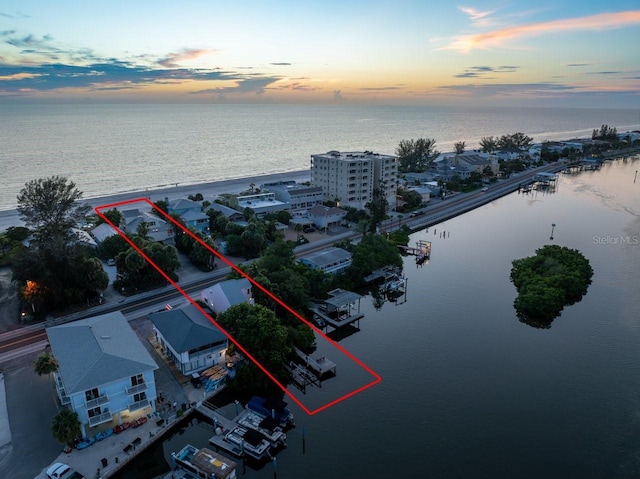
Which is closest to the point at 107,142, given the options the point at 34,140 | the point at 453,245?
the point at 34,140

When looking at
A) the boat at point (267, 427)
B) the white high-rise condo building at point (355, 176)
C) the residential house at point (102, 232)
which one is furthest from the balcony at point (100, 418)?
the white high-rise condo building at point (355, 176)

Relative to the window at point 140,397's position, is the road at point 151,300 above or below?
below

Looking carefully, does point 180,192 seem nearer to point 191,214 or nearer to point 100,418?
point 191,214

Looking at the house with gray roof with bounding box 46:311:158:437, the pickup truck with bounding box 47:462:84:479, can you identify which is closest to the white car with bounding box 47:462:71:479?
the pickup truck with bounding box 47:462:84:479

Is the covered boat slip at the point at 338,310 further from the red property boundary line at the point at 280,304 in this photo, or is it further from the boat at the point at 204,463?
the boat at the point at 204,463

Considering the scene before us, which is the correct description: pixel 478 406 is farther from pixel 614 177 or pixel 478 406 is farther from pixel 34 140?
pixel 34 140

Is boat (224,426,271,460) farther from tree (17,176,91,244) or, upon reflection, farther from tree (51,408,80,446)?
tree (17,176,91,244)

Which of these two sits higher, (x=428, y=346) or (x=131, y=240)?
(x=131, y=240)
